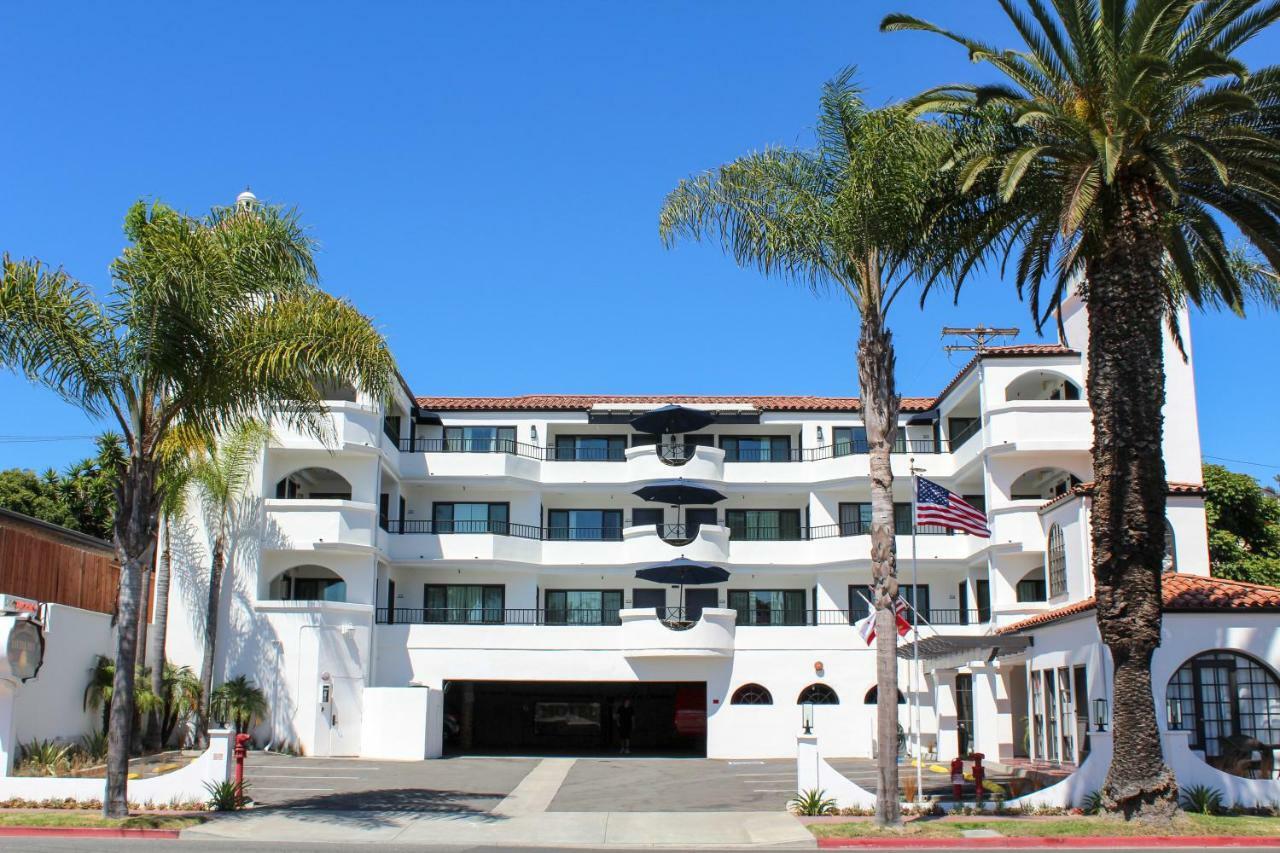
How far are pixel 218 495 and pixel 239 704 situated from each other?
6.09 metres

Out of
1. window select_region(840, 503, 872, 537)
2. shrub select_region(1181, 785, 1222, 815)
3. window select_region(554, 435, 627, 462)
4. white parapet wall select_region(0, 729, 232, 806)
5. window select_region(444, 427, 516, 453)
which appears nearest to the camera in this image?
shrub select_region(1181, 785, 1222, 815)

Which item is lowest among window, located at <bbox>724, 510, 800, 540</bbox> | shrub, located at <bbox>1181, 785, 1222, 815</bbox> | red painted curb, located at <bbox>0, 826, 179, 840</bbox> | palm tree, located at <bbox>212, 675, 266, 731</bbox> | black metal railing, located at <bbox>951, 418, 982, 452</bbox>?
red painted curb, located at <bbox>0, 826, 179, 840</bbox>

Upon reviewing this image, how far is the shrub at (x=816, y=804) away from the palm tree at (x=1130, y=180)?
15.9 ft

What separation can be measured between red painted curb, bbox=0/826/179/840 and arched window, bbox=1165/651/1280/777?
61.9ft

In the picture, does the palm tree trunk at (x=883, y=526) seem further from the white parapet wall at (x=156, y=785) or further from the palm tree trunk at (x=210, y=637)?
the palm tree trunk at (x=210, y=637)

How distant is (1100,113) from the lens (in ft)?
66.8

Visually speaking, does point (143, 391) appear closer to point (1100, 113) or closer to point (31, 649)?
point (31, 649)

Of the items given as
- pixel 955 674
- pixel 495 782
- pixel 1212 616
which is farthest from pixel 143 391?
pixel 955 674

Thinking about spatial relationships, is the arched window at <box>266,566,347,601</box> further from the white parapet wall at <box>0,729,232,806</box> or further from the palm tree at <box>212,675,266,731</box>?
the white parapet wall at <box>0,729,232,806</box>

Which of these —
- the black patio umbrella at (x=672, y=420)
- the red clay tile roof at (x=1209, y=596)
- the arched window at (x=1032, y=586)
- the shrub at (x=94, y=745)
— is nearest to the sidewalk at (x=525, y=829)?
the red clay tile roof at (x=1209, y=596)

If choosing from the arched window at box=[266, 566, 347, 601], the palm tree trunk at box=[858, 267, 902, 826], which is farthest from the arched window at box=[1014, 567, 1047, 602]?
the arched window at box=[266, 566, 347, 601]

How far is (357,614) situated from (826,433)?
18.3m

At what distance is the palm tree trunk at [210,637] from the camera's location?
34.6m

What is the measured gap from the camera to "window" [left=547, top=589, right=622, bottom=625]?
4372 centimetres
